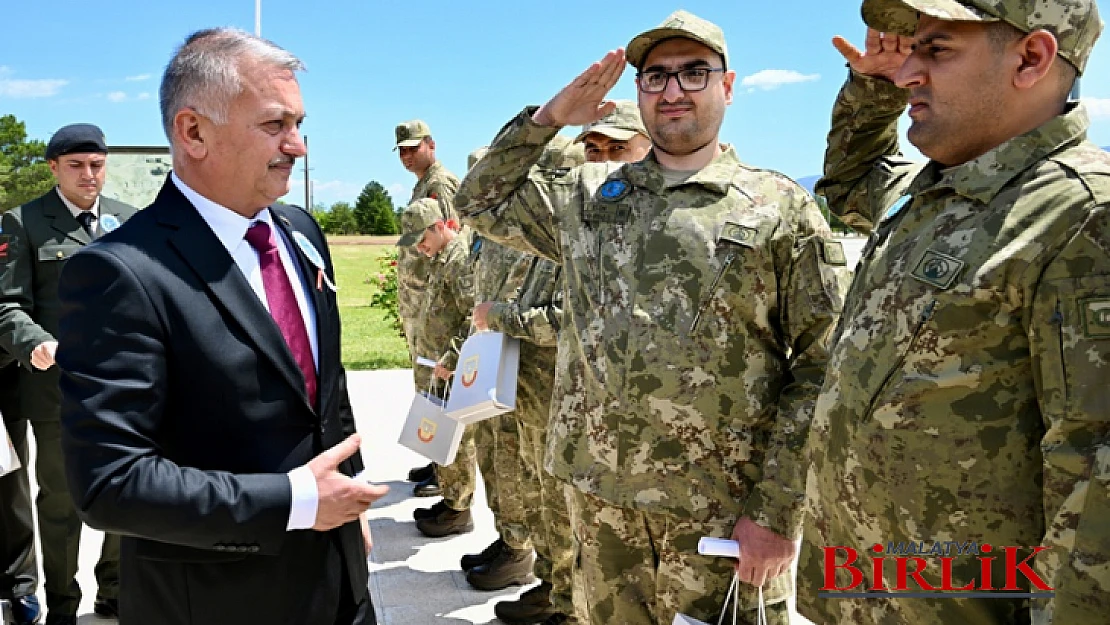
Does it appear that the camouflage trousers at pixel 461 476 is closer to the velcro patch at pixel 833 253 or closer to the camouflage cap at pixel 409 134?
the camouflage cap at pixel 409 134

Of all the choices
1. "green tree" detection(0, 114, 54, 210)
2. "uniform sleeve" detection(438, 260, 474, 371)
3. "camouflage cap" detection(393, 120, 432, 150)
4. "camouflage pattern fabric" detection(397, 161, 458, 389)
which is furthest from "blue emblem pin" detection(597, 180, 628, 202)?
"green tree" detection(0, 114, 54, 210)

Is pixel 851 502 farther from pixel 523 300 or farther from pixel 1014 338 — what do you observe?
pixel 523 300

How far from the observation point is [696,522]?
104 inches

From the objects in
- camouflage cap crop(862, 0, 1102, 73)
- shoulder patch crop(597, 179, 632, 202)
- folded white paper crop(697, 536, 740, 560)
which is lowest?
folded white paper crop(697, 536, 740, 560)

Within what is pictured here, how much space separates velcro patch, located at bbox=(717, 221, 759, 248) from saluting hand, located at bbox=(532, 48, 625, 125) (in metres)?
0.57

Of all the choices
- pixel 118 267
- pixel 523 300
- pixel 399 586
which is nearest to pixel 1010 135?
pixel 118 267

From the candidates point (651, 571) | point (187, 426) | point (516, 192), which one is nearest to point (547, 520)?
point (651, 571)

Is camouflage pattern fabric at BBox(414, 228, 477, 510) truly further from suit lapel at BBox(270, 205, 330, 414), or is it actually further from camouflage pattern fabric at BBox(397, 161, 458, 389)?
suit lapel at BBox(270, 205, 330, 414)

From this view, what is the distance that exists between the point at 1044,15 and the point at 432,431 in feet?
10.8

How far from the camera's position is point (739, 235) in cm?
261

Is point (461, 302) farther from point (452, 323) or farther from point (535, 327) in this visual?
point (535, 327)

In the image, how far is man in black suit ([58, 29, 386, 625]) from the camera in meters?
1.79

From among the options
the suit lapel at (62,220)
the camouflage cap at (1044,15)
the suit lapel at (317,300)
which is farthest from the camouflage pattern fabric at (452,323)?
the camouflage cap at (1044,15)

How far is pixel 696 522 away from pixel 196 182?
1651mm
